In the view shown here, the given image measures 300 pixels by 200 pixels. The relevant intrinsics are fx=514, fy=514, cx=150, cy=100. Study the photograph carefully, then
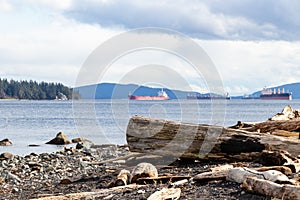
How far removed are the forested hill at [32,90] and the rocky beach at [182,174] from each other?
126929 millimetres

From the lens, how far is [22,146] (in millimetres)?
29609

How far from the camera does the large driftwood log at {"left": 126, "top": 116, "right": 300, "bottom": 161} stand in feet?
34.1

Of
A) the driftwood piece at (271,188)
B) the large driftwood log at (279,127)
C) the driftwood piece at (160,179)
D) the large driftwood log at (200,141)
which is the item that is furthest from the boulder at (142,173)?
the large driftwood log at (279,127)

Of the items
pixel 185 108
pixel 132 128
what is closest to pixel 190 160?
pixel 132 128

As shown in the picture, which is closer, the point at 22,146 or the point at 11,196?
the point at 11,196

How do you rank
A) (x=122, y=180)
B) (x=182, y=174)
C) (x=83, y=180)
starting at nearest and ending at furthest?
(x=122, y=180) → (x=182, y=174) → (x=83, y=180)

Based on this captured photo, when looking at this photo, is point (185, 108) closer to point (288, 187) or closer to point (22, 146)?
point (22, 146)

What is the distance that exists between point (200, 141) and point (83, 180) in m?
2.72

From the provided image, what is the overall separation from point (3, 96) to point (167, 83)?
16088 centimetres

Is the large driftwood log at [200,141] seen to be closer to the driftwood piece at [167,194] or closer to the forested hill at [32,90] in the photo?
the driftwood piece at [167,194]

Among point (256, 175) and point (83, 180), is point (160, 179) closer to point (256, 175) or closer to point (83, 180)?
point (256, 175)

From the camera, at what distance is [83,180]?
11273mm

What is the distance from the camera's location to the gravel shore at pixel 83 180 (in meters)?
7.56

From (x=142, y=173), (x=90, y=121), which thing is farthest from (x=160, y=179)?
(x=90, y=121)
